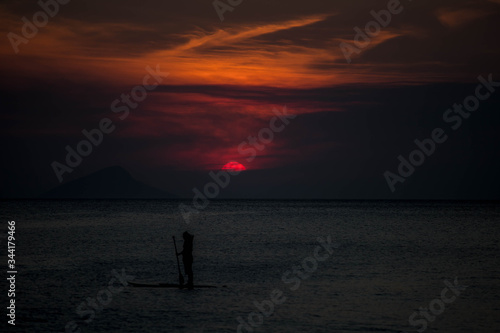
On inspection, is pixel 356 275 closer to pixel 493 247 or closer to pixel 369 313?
pixel 369 313

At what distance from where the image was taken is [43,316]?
22578 millimetres

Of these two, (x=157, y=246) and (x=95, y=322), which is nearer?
(x=95, y=322)

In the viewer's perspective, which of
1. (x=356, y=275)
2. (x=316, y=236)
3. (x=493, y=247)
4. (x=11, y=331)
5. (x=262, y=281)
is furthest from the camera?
(x=316, y=236)

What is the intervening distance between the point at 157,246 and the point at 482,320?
3492 cm

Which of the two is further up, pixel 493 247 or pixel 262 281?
pixel 493 247

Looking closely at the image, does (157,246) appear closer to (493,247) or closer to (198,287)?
(198,287)

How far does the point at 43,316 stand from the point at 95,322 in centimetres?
220

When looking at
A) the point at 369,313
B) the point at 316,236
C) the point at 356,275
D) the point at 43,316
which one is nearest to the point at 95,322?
the point at 43,316

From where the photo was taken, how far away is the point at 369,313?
2358cm

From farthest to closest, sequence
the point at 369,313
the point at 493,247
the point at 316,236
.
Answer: the point at 316,236, the point at 493,247, the point at 369,313

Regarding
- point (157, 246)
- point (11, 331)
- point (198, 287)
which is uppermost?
point (157, 246)

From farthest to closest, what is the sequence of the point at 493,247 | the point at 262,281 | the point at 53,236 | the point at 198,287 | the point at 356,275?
the point at 53,236 < the point at 493,247 < the point at 356,275 < the point at 262,281 < the point at 198,287

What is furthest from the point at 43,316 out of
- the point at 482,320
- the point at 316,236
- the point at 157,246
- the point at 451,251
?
the point at 316,236

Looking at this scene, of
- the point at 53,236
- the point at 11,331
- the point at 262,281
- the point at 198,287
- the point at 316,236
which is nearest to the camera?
the point at 11,331
